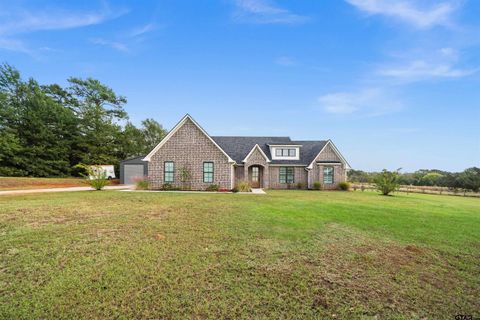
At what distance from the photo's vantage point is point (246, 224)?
299 inches

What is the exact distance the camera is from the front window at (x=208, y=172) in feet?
64.4

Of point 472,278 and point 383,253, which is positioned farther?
point 383,253

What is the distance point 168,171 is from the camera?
19625mm

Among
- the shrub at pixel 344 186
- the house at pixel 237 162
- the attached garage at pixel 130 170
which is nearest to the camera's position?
the house at pixel 237 162

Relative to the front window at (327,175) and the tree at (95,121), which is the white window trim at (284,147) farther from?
the tree at (95,121)

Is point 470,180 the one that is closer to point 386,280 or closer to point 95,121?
point 386,280

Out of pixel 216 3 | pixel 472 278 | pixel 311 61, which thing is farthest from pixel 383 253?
pixel 311 61

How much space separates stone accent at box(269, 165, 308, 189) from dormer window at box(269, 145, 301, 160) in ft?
4.66

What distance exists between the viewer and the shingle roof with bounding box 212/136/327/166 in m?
26.0

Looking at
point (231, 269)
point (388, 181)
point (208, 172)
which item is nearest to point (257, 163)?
point (208, 172)

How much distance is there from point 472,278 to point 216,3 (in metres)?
18.5

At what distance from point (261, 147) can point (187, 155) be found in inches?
455

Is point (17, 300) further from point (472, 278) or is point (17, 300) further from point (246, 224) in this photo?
point (472, 278)

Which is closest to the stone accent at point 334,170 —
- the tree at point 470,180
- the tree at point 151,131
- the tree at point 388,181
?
the tree at point 388,181
